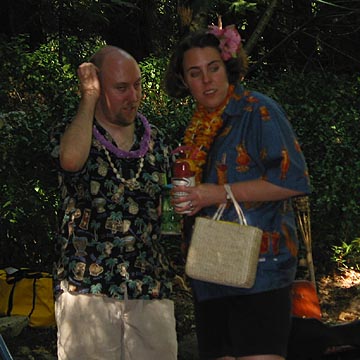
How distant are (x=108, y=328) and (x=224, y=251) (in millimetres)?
678

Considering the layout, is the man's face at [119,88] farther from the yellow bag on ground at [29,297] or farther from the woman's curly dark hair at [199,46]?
the yellow bag on ground at [29,297]

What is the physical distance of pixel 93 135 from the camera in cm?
359

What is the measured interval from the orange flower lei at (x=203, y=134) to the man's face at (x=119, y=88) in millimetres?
322

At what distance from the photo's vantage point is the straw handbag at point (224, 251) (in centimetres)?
311

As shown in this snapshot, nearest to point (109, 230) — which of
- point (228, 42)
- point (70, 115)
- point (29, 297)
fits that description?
point (228, 42)

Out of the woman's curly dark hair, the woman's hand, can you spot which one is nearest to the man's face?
the woman's curly dark hair

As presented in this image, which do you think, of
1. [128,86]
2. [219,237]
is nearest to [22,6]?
[128,86]

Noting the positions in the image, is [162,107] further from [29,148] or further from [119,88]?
[119,88]

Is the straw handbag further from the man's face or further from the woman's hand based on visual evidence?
the man's face

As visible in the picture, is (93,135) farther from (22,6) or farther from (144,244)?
(22,6)

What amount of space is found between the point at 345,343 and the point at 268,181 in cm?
142

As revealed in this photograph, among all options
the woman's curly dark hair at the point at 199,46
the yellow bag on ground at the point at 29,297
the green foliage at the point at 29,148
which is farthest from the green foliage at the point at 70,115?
the woman's curly dark hair at the point at 199,46

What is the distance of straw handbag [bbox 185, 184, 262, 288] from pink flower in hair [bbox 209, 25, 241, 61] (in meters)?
0.52

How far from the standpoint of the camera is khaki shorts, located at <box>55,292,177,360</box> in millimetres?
3539
